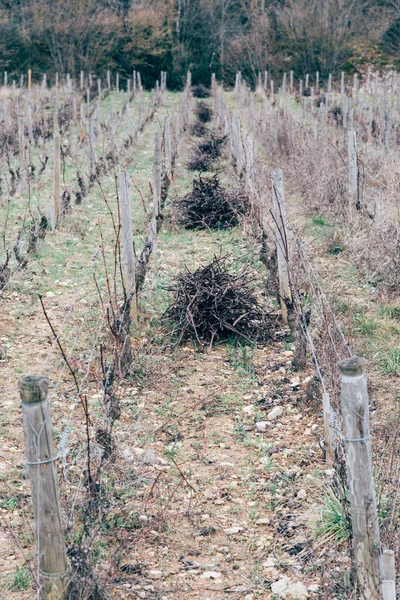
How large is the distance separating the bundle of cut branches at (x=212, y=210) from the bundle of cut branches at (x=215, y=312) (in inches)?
128

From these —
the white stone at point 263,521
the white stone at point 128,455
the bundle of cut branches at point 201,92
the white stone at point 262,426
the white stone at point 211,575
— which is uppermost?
the white stone at point 211,575

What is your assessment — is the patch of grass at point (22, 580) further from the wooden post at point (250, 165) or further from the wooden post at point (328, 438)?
the wooden post at point (250, 165)

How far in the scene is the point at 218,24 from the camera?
1506 inches

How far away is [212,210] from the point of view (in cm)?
955

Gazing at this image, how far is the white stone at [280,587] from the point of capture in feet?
10.0

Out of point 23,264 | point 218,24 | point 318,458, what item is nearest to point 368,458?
point 318,458

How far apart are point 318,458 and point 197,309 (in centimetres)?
213

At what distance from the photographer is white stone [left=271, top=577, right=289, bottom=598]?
3.05 meters

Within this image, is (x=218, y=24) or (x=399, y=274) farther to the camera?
(x=218, y=24)

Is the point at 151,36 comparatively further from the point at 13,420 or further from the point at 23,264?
the point at 13,420

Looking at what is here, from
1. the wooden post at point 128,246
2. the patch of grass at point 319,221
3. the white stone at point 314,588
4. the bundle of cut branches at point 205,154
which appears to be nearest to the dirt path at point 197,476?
the white stone at point 314,588

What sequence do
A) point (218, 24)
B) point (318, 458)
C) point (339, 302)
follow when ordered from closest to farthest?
1. point (318, 458)
2. point (339, 302)
3. point (218, 24)

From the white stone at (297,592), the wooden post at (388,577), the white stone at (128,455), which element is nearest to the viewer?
the wooden post at (388,577)

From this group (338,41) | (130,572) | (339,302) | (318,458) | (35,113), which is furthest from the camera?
(338,41)
